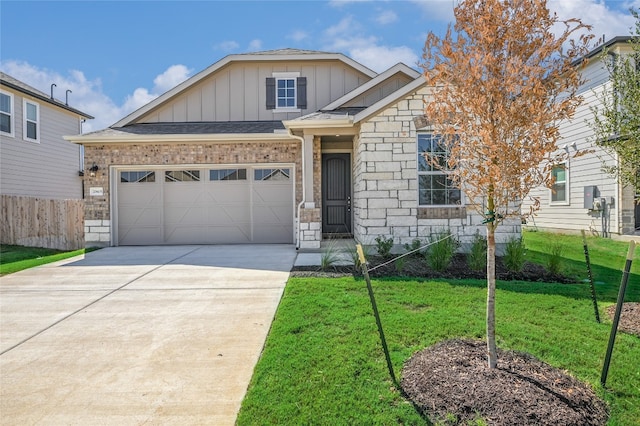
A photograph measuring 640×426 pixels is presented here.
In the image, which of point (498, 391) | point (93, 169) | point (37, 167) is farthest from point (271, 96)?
point (498, 391)

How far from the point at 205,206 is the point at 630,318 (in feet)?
32.8

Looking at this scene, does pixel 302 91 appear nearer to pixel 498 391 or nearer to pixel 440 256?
pixel 440 256

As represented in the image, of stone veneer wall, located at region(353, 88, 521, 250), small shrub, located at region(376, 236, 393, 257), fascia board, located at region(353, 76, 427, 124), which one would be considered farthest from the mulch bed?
fascia board, located at region(353, 76, 427, 124)

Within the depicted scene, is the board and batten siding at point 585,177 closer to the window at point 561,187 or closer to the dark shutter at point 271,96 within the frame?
the window at point 561,187

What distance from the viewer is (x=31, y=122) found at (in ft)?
49.2

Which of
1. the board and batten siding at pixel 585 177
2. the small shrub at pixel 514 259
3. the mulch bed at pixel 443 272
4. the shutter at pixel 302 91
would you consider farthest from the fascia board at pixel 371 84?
the small shrub at pixel 514 259

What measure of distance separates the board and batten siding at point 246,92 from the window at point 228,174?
211cm

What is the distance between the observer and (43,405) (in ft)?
9.89

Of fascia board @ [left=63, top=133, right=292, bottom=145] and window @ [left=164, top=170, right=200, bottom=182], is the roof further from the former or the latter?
window @ [left=164, top=170, right=200, bottom=182]

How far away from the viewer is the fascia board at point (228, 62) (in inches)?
483

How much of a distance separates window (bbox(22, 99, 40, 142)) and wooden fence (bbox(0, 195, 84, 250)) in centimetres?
371

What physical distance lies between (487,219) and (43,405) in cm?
383

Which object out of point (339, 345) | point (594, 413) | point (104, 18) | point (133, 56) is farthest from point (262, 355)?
point (133, 56)

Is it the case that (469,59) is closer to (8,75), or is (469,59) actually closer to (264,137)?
(264,137)
